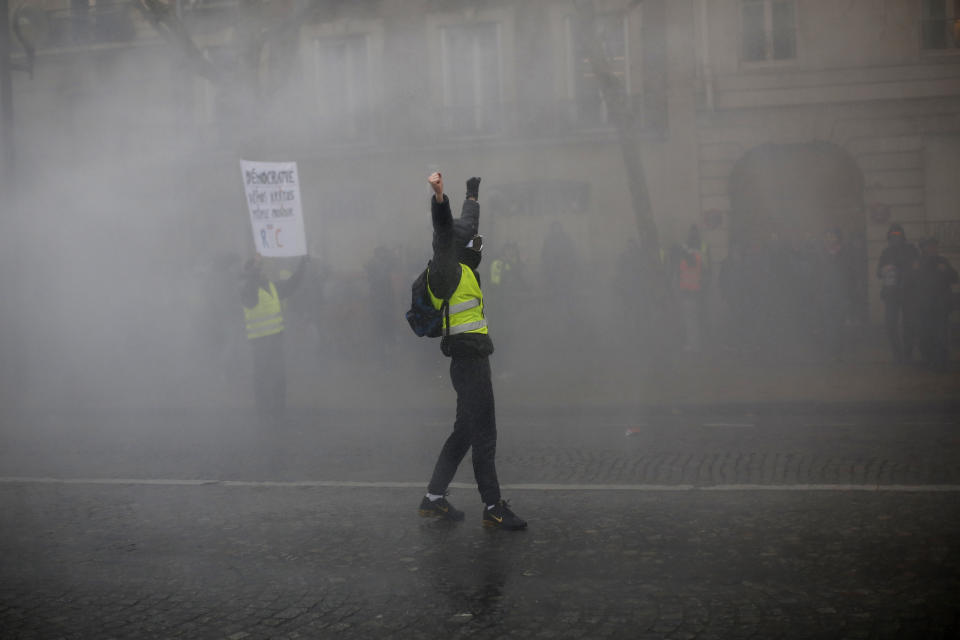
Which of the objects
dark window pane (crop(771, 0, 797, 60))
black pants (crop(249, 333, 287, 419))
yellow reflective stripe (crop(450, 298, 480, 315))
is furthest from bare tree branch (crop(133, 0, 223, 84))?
dark window pane (crop(771, 0, 797, 60))

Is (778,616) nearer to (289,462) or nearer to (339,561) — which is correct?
(339,561)

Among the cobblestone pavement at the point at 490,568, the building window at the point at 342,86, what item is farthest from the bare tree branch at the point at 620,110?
the cobblestone pavement at the point at 490,568

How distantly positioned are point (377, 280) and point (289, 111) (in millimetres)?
3991

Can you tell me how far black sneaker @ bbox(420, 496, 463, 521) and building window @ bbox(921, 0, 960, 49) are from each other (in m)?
4.36

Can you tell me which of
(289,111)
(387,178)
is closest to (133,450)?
(289,111)

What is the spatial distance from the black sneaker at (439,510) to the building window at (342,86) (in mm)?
3821

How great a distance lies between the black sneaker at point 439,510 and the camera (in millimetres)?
5062

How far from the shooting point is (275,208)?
9492 millimetres

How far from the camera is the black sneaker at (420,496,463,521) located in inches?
199

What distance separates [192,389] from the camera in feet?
36.7

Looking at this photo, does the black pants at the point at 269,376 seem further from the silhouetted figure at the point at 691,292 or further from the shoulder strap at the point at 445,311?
the silhouetted figure at the point at 691,292


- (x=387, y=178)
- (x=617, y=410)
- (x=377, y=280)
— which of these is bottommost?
(x=617, y=410)

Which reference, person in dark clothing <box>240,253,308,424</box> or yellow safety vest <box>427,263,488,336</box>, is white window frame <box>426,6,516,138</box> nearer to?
person in dark clothing <box>240,253,308,424</box>

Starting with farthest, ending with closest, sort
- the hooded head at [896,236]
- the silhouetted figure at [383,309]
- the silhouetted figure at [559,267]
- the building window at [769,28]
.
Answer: the silhouetted figure at [559,267] → the silhouetted figure at [383,309] → the hooded head at [896,236] → the building window at [769,28]
